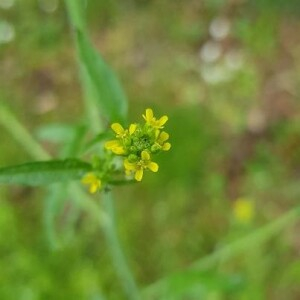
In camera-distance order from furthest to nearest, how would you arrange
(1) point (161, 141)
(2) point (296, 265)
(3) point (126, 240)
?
(3) point (126, 240) < (2) point (296, 265) < (1) point (161, 141)

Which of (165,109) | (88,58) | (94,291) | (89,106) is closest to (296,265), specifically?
(94,291)

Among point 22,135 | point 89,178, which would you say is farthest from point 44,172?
point 22,135

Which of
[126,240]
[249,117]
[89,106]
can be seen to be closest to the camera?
[89,106]

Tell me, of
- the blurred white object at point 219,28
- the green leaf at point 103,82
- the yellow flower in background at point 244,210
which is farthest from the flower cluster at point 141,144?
the blurred white object at point 219,28

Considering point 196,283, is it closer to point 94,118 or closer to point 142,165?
point 94,118

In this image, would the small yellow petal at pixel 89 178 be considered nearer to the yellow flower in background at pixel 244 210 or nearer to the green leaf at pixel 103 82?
the green leaf at pixel 103 82

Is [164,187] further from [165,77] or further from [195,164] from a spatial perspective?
[165,77]
